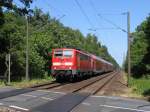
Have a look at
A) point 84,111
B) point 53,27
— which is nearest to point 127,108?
point 84,111

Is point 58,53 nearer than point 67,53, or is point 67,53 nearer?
point 67,53

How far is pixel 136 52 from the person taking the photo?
79.7m

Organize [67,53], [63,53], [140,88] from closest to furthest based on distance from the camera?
1. [140,88]
2. [67,53]
3. [63,53]

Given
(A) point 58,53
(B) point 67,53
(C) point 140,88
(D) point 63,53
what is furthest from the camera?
(A) point 58,53

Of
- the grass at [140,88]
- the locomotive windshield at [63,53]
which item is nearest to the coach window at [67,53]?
the locomotive windshield at [63,53]

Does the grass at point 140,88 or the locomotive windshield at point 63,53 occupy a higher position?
the locomotive windshield at point 63,53

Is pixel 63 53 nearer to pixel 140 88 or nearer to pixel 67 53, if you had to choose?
pixel 67 53

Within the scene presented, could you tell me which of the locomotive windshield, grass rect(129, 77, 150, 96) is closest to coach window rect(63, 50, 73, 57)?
the locomotive windshield

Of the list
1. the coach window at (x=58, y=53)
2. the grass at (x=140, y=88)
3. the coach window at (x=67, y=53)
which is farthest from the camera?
the coach window at (x=58, y=53)

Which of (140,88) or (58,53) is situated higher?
(58,53)

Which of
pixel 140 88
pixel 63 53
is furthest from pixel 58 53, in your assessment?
pixel 140 88

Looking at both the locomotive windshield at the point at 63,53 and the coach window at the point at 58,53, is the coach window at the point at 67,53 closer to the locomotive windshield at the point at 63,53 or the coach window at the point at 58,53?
the locomotive windshield at the point at 63,53

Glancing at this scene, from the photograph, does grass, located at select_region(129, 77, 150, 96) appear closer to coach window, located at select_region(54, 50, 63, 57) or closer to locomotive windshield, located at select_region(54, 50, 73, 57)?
locomotive windshield, located at select_region(54, 50, 73, 57)

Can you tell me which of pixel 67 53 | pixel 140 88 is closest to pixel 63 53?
pixel 67 53
